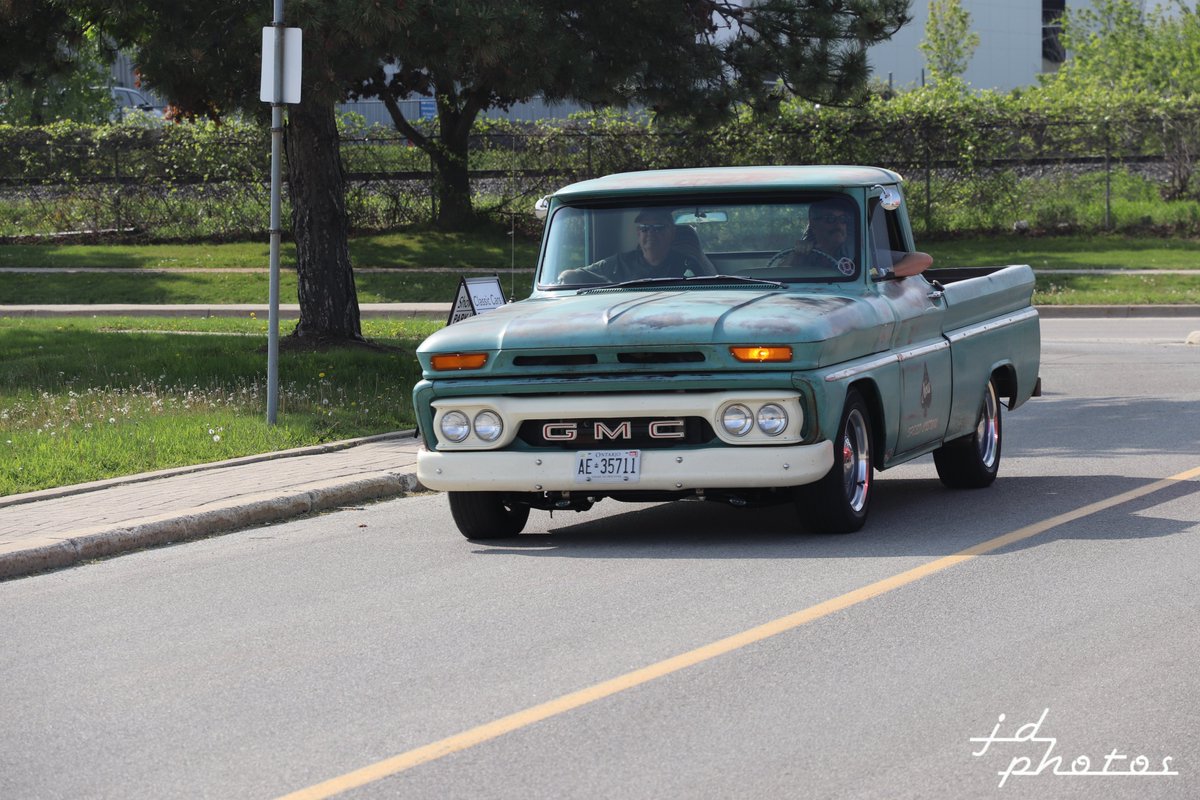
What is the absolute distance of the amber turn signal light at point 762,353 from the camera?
9.12 meters

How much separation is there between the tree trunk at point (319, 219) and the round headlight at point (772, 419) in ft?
35.4

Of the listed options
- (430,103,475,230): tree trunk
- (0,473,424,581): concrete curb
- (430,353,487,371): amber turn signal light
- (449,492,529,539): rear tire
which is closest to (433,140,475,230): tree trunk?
(430,103,475,230): tree trunk

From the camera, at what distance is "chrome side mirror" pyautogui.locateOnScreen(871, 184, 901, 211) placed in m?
10.7

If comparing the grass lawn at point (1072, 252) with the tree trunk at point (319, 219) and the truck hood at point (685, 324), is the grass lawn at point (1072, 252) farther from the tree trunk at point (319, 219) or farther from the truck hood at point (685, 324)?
the truck hood at point (685, 324)

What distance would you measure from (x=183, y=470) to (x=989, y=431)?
5060mm

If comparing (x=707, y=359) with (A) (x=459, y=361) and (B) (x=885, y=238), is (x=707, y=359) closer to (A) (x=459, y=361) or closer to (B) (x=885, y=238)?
(A) (x=459, y=361)

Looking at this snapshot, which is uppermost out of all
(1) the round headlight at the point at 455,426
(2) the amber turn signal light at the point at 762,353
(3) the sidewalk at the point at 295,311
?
(3) the sidewalk at the point at 295,311

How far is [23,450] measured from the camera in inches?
507

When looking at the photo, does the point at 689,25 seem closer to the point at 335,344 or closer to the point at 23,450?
the point at 335,344

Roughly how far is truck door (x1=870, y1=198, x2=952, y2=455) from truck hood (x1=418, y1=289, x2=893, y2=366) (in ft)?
0.98

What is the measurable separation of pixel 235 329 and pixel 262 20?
9.14m

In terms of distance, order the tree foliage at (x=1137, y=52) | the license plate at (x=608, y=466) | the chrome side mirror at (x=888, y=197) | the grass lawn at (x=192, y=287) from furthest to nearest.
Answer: the tree foliage at (x=1137, y=52)
the grass lawn at (x=192, y=287)
the chrome side mirror at (x=888, y=197)
the license plate at (x=608, y=466)

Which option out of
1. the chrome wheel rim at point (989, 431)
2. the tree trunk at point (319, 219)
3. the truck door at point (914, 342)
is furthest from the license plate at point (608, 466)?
the tree trunk at point (319, 219)

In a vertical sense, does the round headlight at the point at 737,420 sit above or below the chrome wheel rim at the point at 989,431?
above
